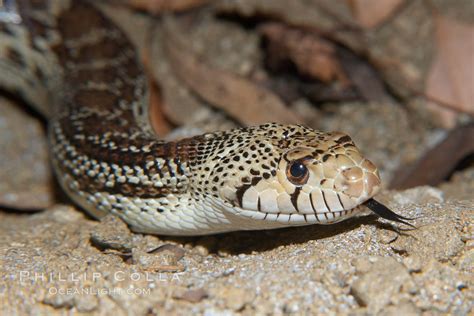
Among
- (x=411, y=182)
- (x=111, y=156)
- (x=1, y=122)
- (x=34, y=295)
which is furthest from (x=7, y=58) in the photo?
(x=411, y=182)

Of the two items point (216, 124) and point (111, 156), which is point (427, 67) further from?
point (111, 156)

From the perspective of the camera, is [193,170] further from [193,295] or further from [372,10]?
[372,10]

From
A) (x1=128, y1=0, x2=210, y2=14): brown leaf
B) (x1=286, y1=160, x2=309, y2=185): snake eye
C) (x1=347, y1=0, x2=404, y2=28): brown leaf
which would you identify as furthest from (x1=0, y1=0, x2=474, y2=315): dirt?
(x1=128, y1=0, x2=210, y2=14): brown leaf

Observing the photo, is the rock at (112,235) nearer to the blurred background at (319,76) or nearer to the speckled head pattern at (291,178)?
the speckled head pattern at (291,178)

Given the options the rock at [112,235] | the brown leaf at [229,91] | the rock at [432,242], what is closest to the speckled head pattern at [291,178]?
the rock at [432,242]

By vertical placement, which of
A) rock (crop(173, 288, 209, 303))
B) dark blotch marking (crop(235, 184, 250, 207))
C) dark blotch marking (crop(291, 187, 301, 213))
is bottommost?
rock (crop(173, 288, 209, 303))

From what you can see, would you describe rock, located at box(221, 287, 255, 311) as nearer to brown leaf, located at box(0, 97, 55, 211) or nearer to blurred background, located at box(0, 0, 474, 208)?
blurred background, located at box(0, 0, 474, 208)
